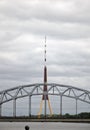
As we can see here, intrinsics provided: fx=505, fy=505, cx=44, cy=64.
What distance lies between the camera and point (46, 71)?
188 metres

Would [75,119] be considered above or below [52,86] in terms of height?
below

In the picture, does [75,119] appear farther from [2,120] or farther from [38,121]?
[2,120]

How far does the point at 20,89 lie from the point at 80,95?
22.1 metres

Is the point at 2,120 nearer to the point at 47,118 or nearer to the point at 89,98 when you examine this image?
the point at 47,118

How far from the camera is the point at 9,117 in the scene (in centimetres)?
19700

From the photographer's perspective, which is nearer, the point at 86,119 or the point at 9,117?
the point at 86,119

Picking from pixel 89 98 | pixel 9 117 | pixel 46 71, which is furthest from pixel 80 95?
pixel 9 117

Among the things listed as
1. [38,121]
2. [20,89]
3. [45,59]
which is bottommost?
[38,121]

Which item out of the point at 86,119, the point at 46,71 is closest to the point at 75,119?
the point at 86,119

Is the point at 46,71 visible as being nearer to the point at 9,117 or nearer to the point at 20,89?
the point at 20,89

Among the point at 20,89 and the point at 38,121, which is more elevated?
the point at 20,89

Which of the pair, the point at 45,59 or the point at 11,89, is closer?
the point at 11,89

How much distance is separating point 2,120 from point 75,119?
90.6 ft

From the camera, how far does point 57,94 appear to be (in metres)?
185
